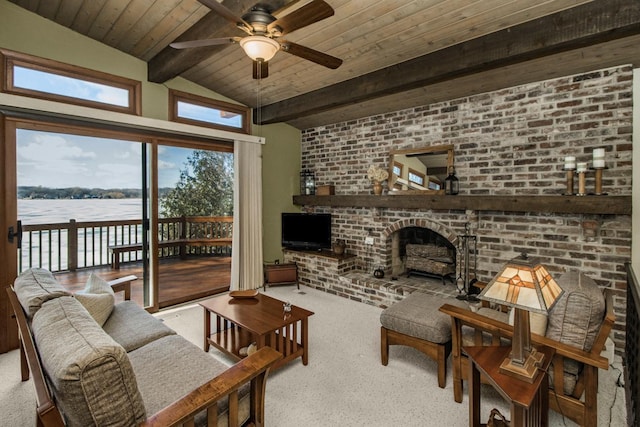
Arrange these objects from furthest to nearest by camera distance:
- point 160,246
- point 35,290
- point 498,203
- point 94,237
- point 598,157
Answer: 1. point 94,237
2. point 160,246
3. point 498,203
4. point 598,157
5. point 35,290

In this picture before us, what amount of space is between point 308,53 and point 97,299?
2.38 meters

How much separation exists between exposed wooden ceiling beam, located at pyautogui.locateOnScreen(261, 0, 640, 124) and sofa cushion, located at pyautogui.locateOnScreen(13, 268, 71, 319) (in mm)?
3199

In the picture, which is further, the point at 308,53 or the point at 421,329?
the point at 421,329

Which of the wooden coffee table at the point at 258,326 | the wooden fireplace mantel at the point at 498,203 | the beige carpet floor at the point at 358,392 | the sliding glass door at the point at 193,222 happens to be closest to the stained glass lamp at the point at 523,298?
the beige carpet floor at the point at 358,392

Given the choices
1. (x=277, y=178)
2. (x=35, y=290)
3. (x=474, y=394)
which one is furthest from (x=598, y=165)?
(x=35, y=290)

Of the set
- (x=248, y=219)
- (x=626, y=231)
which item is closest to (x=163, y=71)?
(x=248, y=219)

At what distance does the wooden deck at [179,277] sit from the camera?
3.93 meters

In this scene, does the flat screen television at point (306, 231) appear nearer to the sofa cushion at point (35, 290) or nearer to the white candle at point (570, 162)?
the white candle at point (570, 162)

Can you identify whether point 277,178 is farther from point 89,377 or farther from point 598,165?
point 89,377

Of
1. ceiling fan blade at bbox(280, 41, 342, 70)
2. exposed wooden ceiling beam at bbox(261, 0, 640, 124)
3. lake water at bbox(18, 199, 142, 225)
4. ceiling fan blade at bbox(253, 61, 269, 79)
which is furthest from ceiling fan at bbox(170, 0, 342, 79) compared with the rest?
lake water at bbox(18, 199, 142, 225)

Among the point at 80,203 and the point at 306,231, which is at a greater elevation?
the point at 80,203

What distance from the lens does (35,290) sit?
1.67 metres

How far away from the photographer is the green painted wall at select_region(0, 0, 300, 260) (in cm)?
288

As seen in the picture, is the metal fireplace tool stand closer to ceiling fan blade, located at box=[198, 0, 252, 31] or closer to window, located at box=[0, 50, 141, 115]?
ceiling fan blade, located at box=[198, 0, 252, 31]
